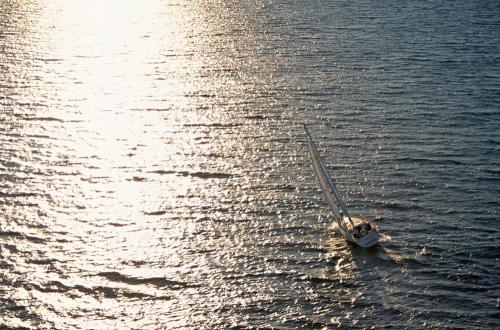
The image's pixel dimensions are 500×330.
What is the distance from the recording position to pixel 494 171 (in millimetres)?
78688

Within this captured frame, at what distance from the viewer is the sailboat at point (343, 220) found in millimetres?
66375

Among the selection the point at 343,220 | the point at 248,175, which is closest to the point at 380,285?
the point at 343,220

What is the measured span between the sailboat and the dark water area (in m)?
1.12

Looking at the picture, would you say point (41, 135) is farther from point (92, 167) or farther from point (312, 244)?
point (312, 244)

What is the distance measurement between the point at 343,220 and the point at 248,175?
1397 centimetres

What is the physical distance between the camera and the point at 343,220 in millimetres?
68688

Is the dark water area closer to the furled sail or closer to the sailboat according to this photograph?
the sailboat

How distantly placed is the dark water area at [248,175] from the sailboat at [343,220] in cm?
112

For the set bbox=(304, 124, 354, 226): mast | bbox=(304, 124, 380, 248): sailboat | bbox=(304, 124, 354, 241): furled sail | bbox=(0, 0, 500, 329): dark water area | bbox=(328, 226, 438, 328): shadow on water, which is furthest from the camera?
bbox=(304, 124, 354, 226): mast

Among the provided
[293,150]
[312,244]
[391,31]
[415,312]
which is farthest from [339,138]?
[391,31]

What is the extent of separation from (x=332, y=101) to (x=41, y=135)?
108 ft

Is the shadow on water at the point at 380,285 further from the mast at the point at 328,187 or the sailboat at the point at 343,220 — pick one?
the mast at the point at 328,187

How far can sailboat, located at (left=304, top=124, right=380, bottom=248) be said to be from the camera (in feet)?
218

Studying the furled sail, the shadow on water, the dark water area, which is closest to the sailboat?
the furled sail
